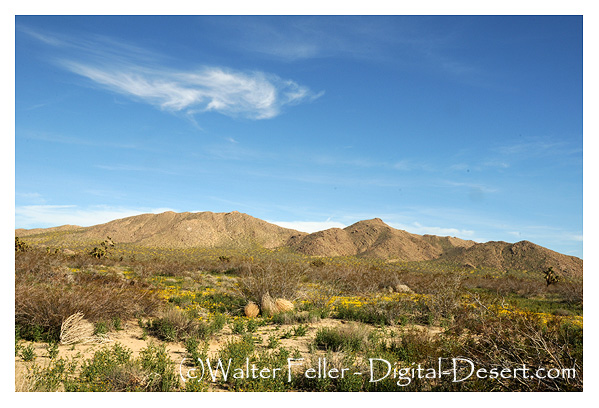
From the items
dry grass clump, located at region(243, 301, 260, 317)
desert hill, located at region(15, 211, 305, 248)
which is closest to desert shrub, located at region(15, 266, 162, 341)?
dry grass clump, located at region(243, 301, 260, 317)

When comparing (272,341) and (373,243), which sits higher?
(373,243)

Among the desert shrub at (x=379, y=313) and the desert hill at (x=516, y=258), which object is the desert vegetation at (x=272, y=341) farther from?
the desert hill at (x=516, y=258)

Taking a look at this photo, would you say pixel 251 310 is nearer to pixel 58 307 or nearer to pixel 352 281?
pixel 58 307

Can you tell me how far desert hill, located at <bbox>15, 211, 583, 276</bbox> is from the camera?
7925 centimetres

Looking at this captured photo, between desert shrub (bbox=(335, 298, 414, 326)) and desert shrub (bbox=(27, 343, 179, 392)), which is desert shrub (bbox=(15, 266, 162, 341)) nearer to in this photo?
desert shrub (bbox=(27, 343, 179, 392))

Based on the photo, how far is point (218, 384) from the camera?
631 centimetres

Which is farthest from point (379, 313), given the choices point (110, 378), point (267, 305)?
point (110, 378)

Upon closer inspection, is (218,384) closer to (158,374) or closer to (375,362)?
(158,374)

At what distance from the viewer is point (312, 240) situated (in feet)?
305

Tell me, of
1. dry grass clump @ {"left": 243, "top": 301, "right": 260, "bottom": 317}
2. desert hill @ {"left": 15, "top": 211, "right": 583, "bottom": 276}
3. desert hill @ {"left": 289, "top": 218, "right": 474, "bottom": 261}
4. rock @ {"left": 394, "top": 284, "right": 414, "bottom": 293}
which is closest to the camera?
dry grass clump @ {"left": 243, "top": 301, "right": 260, "bottom": 317}

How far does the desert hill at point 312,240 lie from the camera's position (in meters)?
79.2

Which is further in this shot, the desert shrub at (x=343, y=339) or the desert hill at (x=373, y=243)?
the desert hill at (x=373, y=243)

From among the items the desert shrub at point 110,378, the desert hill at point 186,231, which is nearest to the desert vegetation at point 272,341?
the desert shrub at point 110,378
